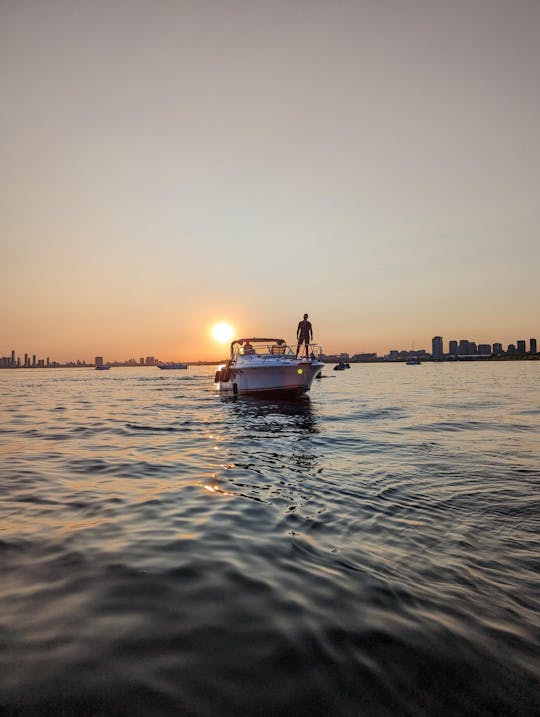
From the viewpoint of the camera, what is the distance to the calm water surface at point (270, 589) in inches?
84.2

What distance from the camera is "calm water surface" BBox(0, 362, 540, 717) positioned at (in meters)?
2.14

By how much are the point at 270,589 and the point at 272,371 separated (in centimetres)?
1675

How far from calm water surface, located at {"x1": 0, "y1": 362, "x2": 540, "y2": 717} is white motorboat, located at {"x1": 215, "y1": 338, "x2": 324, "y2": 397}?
12.0 meters

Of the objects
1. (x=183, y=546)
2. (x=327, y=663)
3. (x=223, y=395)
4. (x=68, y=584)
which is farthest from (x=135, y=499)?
(x=223, y=395)

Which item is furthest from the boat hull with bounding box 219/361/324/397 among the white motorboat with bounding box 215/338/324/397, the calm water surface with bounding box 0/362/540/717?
the calm water surface with bounding box 0/362/540/717

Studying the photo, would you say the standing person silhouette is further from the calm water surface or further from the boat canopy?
the calm water surface

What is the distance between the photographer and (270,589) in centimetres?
325

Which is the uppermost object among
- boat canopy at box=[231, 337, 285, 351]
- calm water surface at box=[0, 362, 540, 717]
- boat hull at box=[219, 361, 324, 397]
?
boat canopy at box=[231, 337, 285, 351]

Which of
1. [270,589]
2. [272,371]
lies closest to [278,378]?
[272,371]

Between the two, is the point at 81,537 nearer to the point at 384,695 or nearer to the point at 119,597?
the point at 119,597

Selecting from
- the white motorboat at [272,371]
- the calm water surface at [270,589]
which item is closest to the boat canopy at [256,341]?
the white motorboat at [272,371]

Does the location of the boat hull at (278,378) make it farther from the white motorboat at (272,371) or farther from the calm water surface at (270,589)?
the calm water surface at (270,589)

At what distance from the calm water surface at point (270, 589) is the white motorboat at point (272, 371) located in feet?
39.3

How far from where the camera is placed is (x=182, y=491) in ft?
20.4
